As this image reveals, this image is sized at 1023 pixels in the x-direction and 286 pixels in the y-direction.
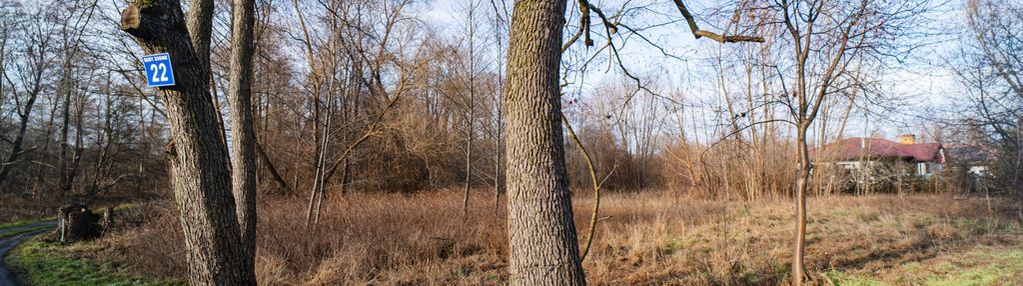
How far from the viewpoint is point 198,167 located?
3.99 m

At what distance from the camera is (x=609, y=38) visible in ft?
16.2

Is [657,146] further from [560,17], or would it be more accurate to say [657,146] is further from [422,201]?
[560,17]

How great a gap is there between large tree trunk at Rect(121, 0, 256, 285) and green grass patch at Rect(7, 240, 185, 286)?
360 cm

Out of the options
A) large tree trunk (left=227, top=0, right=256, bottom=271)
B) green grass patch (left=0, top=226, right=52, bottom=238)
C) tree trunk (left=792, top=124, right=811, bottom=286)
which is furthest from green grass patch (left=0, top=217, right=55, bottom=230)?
tree trunk (left=792, top=124, right=811, bottom=286)

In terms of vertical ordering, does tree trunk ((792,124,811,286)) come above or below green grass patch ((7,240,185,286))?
above

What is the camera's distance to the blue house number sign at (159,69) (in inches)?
146

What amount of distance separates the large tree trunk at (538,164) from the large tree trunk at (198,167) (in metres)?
A: 2.31

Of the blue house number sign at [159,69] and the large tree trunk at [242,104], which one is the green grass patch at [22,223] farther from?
the blue house number sign at [159,69]

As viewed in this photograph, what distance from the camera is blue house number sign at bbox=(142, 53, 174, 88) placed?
3.71 metres

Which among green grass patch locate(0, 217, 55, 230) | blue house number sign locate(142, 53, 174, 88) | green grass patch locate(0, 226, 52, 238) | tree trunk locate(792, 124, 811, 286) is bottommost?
green grass patch locate(0, 226, 52, 238)

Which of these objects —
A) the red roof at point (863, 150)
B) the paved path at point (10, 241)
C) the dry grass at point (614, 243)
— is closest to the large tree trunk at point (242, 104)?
the dry grass at point (614, 243)

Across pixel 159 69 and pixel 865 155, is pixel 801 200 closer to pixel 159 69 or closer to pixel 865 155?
pixel 159 69

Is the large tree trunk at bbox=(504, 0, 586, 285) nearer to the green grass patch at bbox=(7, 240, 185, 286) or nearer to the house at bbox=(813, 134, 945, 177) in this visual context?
the green grass patch at bbox=(7, 240, 185, 286)

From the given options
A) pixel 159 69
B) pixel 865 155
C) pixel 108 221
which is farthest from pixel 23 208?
pixel 865 155
